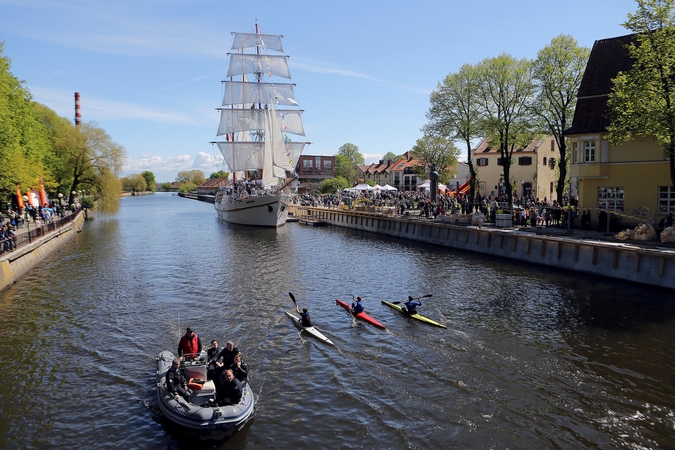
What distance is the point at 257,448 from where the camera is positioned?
12.4m

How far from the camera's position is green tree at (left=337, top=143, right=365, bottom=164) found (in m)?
174

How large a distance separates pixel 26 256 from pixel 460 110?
44.2 meters

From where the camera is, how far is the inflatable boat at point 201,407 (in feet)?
40.7

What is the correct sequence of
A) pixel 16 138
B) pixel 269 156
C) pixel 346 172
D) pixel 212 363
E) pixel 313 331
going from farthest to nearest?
pixel 346 172
pixel 269 156
pixel 16 138
pixel 313 331
pixel 212 363

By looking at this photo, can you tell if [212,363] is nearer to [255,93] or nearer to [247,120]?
[247,120]

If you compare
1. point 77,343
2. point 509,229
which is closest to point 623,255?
point 509,229

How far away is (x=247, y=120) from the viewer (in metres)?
83.4

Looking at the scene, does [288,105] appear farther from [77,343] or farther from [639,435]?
[639,435]

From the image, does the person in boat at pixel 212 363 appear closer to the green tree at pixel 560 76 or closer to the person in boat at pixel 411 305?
the person in boat at pixel 411 305

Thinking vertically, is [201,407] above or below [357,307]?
below

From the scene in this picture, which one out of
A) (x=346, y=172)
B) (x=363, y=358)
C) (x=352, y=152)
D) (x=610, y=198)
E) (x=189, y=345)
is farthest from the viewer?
(x=352, y=152)

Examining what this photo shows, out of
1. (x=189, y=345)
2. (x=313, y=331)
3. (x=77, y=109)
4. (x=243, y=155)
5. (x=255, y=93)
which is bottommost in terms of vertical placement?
(x=313, y=331)

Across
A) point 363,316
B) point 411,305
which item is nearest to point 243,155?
point 363,316

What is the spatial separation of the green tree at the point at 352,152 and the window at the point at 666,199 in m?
142
